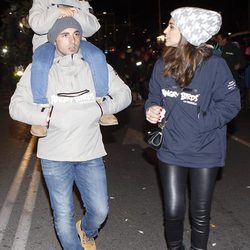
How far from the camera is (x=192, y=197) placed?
3.46m

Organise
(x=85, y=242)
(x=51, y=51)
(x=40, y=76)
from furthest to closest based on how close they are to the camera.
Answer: (x=85, y=242)
(x=51, y=51)
(x=40, y=76)

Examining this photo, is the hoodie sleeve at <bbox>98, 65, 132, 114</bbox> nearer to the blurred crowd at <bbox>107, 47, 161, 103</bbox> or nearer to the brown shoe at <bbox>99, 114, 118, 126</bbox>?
the brown shoe at <bbox>99, 114, 118, 126</bbox>

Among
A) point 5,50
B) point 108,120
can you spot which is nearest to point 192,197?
point 108,120

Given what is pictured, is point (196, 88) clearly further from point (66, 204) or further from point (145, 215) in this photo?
point (145, 215)

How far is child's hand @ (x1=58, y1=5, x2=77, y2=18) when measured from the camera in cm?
334

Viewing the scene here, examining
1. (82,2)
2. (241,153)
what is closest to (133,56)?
(241,153)

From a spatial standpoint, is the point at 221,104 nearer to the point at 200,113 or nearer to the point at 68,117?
the point at 200,113

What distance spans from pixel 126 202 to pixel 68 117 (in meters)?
2.57

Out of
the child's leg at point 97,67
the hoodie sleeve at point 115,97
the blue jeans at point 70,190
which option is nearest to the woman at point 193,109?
the hoodie sleeve at point 115,97

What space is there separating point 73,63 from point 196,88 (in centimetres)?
85

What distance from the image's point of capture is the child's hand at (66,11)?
3.34m

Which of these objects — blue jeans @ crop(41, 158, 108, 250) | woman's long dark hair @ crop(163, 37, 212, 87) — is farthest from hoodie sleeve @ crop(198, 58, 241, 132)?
blue jeans @ crop(41, 158, 108, 250)

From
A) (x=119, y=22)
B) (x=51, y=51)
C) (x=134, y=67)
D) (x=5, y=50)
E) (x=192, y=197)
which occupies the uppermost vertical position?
(x=51, y=51)

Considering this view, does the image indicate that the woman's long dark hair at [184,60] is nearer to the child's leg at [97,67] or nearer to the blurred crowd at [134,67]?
the child's leg at [97,67]
